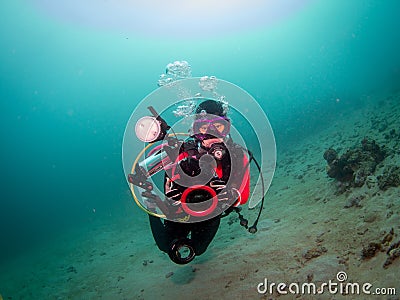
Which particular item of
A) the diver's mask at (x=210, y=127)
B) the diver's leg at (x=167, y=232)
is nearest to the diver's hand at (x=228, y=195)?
the diver's mask at (x=210, y=127)

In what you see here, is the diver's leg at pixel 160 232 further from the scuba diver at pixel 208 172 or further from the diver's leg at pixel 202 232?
the diver's leg at pixel 202 232

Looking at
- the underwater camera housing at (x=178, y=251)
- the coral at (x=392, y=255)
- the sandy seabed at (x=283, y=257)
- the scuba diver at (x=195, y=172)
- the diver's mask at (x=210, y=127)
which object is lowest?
the sandy seabed at (x=283, y=257)

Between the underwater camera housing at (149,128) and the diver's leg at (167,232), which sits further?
the diver's leg at (167,232)

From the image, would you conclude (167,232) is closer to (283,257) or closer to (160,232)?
(160,232)

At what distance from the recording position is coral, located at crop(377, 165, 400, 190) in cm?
577

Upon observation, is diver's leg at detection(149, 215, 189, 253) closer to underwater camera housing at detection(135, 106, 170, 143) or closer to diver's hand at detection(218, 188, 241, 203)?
diver's hand at detection(218, 188, 241, 203)

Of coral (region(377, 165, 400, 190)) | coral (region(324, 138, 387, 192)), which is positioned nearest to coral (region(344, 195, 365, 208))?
coral (region(377, 165, 400, 190))

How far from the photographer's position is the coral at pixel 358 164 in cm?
683

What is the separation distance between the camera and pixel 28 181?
190 feet

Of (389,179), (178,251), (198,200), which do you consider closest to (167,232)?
(178,251)

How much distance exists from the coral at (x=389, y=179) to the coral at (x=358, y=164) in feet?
1.92

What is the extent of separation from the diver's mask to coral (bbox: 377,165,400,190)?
4.37 metres

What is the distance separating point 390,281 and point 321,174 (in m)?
6.53

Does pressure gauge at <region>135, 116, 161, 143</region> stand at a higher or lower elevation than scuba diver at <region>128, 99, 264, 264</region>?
higher
